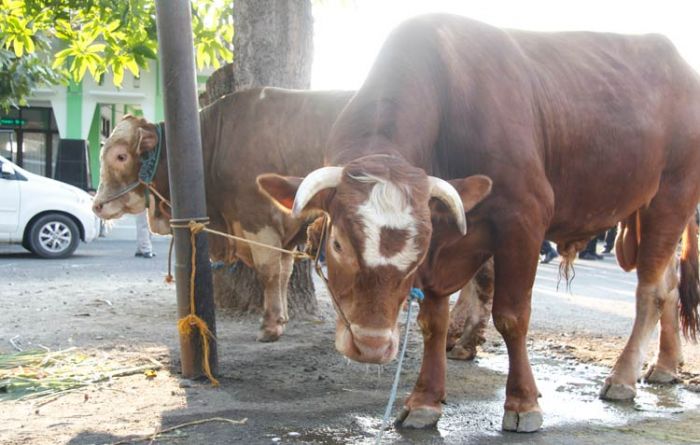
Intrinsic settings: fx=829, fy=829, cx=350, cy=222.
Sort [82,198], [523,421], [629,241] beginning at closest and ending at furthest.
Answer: [523,421] → [629,241] → [82,198]

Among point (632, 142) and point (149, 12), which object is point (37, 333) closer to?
point (149, 12)

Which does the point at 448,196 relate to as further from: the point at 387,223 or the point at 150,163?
the point at 150,163

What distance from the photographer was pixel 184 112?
16.3ft

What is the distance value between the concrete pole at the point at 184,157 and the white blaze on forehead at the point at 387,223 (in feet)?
6.22

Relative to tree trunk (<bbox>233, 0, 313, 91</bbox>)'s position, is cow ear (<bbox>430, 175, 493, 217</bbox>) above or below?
below

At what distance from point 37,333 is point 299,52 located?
332cm

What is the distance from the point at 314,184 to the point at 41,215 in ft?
38.2

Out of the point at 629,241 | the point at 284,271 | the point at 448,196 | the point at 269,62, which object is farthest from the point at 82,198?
the point at 448,196

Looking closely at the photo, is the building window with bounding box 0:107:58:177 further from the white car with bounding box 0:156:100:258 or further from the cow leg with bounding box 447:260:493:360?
the cow leg with bounding box 447:260:493:360

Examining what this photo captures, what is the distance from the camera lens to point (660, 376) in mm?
5434

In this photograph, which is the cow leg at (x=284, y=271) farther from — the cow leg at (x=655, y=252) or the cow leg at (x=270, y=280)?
the cow leg at (x=655, y=252)

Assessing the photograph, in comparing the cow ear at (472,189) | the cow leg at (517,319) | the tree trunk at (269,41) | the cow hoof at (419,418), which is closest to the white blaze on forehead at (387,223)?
the cow ear at (472,189)

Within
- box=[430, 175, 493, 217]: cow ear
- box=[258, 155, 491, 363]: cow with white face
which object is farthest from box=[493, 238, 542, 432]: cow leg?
box=[258, 155, 491, 363]: cow with white face

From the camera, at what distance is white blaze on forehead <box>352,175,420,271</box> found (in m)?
3.34
